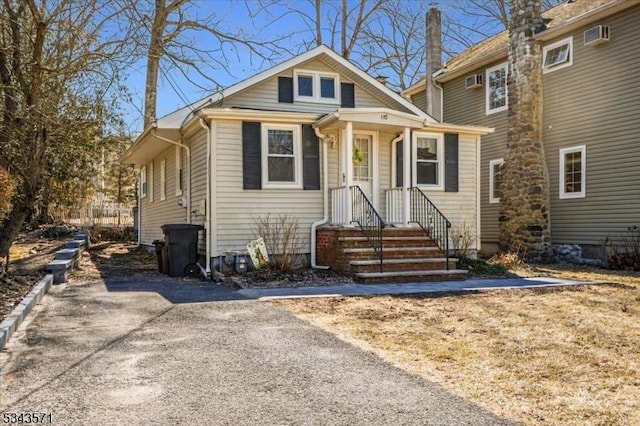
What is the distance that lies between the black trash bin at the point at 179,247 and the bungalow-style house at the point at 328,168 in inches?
13.6

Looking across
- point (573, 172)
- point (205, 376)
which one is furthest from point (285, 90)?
point (205, 376)

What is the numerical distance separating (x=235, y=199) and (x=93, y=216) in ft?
39.9

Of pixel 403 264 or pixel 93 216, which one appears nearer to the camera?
pixel 403 264

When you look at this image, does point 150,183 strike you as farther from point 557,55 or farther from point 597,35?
point 597,35

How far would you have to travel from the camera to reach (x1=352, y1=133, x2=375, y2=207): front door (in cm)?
1245

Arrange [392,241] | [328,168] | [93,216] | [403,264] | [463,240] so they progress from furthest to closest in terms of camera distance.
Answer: [93,216] < [463,240] < [328,168] < [392,241] < [403,264]

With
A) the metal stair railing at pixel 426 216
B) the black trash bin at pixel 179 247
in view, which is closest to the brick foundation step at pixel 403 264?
the metal stair railing at pixel 426 216

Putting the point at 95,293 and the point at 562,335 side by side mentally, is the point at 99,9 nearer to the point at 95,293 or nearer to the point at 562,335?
the point at 95,293

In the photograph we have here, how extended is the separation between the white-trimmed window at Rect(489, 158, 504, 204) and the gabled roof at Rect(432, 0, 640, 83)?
3123 mm

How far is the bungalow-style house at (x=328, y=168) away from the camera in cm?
1098

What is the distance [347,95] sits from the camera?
43.5ft

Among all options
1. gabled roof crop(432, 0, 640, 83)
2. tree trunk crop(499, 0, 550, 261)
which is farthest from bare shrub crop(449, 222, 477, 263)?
gabled roof crop(432, 0, 640, 83)

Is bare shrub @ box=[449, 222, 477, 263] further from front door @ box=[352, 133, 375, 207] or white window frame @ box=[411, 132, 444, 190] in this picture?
front door @ box=[352, 133, 375, 207]

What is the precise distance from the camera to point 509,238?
15.4 m
